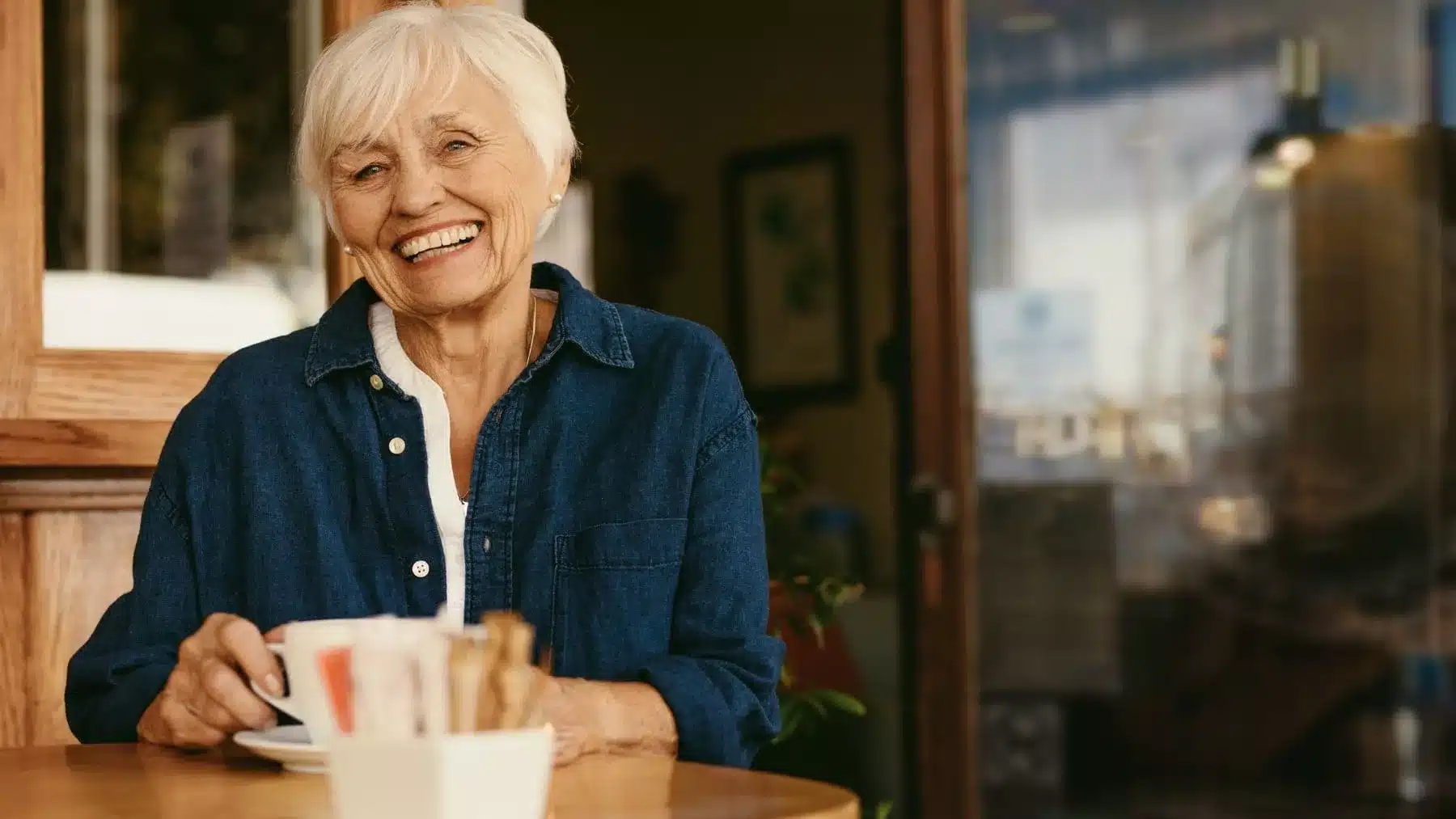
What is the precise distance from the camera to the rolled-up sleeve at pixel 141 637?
133cm

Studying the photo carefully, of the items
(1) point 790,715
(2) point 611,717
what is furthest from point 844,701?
(2) point 611,717

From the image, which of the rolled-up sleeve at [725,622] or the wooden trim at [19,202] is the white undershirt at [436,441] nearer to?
the rolled-up sleeve at [725,622]

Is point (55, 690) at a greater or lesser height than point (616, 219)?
lesser

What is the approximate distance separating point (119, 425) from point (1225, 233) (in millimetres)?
2843

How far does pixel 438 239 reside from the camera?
151 centimetres

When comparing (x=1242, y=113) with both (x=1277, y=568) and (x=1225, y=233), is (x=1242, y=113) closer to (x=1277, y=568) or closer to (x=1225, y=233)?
(x=1225, y=233)

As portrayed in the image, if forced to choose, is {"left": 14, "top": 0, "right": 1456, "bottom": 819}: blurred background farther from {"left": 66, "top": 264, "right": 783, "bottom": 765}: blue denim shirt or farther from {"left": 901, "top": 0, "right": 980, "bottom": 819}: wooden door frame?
{"left": 66, "top": 264, "right": 783, "bottom": 765}: blue denim shirt

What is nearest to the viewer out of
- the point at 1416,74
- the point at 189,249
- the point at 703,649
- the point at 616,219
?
the point at 703,649

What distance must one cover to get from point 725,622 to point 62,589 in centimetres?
99

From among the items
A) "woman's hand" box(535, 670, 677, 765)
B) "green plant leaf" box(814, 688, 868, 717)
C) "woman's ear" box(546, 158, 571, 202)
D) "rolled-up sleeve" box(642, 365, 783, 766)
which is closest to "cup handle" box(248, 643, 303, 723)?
"woman's hand" box(535, 670, 677, 765)

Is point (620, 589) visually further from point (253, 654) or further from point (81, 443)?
point (81, 443)

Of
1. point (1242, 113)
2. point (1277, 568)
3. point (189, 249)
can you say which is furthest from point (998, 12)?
point (189, 249)

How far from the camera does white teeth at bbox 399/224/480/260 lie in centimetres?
151

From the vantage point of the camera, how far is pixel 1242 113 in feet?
13.4
